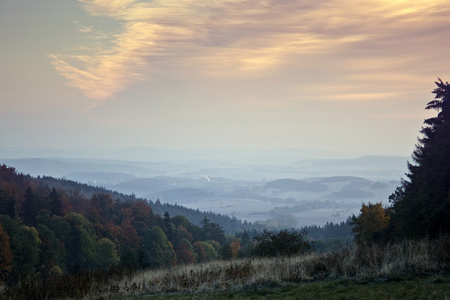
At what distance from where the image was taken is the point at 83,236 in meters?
84.3

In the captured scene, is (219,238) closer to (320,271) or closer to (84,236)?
(84,236)

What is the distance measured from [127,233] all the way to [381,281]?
102290mm

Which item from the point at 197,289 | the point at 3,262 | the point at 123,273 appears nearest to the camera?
the point at 197,289

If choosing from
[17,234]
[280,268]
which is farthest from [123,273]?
[17,234]

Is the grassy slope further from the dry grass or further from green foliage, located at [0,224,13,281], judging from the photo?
A: green foliage, located at [0,224,13,281]

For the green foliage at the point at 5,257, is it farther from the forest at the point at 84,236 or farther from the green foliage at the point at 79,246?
the green foliage at the point at 79,246

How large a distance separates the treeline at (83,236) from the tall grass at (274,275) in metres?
28.8

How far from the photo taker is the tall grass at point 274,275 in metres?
11.2

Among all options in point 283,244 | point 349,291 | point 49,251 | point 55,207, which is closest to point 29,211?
point 55,207

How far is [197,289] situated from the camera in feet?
39.6

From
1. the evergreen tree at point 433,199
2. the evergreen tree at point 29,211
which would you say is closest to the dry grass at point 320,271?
the evergreen tree at point 433,199

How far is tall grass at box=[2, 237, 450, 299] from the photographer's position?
11.2m

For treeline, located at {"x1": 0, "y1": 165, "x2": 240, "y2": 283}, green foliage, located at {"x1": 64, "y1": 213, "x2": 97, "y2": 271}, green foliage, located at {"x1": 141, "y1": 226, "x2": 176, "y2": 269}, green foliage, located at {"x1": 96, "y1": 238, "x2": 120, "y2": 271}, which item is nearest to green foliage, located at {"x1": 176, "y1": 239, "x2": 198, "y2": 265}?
treeline, located at {"x1": 0, "y1": 165, "x2": 240, "y2": 283}

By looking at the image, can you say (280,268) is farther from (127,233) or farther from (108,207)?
(108,207)
